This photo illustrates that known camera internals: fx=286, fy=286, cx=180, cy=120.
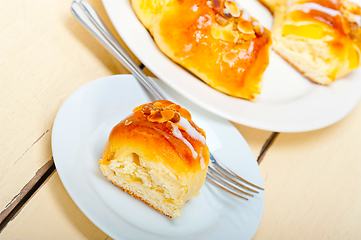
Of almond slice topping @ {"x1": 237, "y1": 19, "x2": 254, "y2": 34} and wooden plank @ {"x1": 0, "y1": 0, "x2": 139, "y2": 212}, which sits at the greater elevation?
wooden plank @ {"x1": 0, "y1": 0, "x2": 139, "y2": 212}

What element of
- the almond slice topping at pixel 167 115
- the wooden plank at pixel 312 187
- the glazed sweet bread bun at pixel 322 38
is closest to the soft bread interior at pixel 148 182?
the almond slice topping at pixel 167 115

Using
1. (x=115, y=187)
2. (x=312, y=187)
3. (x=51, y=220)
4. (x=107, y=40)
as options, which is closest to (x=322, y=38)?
(x=312, y=187)

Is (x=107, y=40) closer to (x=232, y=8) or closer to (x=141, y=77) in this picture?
(x=141, y=77)

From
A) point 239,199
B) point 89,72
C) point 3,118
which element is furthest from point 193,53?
point 3,118

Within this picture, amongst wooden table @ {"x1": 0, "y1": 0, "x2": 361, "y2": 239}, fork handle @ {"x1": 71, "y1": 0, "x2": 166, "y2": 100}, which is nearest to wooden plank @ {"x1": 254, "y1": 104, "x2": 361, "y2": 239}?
wooden table @ {"x1": 0, "y1": 0, "x2": 361, "y2": 239}

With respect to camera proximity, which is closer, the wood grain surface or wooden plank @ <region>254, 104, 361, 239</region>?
the wood grain surface

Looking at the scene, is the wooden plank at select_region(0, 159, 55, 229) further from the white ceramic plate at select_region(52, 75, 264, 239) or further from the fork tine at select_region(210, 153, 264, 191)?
the fork tine at select_region(210, 153, 264, 191)

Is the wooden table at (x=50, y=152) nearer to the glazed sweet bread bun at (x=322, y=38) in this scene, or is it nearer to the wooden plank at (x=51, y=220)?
the wooden plank at (x=51, y=220)
